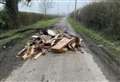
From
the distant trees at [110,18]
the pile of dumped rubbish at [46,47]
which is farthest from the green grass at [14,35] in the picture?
the distant trees at [110,18]

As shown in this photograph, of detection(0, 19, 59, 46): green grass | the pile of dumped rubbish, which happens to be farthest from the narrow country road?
detection(0, 19, 59, 46): green grass

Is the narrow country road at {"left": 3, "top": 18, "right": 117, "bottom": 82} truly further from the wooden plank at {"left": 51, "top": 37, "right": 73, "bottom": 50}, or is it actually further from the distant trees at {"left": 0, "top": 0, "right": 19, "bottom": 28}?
the distant trees at {"left": 0, "top": 0, "right": 19, "bottom": 28}

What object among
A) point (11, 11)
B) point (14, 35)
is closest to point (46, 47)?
point (14, 35)

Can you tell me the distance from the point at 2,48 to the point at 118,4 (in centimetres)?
796

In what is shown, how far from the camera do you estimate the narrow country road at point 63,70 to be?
26.7ft

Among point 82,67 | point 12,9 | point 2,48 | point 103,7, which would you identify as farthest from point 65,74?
point 12,9

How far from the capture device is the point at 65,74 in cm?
861

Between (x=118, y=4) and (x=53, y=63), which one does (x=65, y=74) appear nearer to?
(x=53, y=63)

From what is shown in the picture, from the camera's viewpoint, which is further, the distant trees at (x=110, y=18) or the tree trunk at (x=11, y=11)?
the tree trunk at (x=11, y=11)

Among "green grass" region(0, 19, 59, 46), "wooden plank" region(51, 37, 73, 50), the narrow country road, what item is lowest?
"green grass" region(0, 19, 59, 46)

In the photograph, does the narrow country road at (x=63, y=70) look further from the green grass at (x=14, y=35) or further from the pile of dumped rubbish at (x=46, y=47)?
the green grass at (x=14, y=35)

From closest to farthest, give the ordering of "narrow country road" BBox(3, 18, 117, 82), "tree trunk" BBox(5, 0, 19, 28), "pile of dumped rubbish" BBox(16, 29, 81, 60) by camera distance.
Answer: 1. "narrow country road" BBox(3, 18, 117, 82)
2. "pile of dumped rubbish" BBox(16, 29, 81, 60)
3. "tree trunk" BBox(5, 0, 19, 28)

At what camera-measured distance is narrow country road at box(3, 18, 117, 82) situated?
26.7 ft

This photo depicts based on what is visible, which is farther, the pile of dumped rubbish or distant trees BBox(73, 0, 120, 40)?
distant trees BBox(73, 0, 120, 40)
